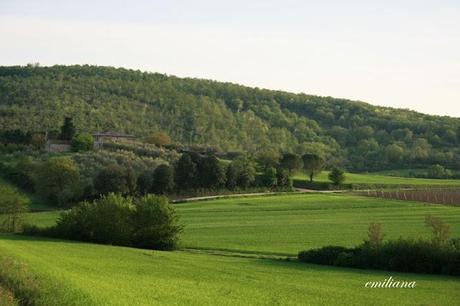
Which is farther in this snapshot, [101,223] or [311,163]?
[311,163]

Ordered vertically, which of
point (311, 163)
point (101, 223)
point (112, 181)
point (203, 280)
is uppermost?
point (311, 163)

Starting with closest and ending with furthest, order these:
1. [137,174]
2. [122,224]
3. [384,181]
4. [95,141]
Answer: [122,224]
[137,174]
[95,141]
[384,181]

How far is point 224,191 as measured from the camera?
99.6 m

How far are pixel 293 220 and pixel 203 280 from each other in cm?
3859

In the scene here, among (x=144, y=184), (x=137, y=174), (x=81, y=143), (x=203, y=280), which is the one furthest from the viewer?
(x=81, y=143)

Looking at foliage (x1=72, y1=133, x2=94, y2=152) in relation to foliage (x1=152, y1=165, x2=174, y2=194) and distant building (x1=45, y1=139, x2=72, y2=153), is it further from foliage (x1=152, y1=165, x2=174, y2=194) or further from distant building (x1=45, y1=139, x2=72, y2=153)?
foliage (x1=152, y1=165, x2=174, y2=194)

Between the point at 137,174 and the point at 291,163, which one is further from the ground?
the point at 291,163

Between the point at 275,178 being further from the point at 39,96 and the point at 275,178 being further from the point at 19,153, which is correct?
the point at 39,96

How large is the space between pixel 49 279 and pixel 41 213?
4952 cm

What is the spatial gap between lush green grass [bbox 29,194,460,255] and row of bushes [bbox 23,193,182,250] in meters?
2.65

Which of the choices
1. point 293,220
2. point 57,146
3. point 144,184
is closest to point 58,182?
point 144,184

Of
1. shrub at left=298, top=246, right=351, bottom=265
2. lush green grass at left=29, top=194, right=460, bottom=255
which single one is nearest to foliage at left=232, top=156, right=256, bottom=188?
lush green grass at left=29, top=194, right=460, bottom=255

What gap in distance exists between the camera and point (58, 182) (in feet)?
278

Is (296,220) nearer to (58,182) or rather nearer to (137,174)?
(137,174)
